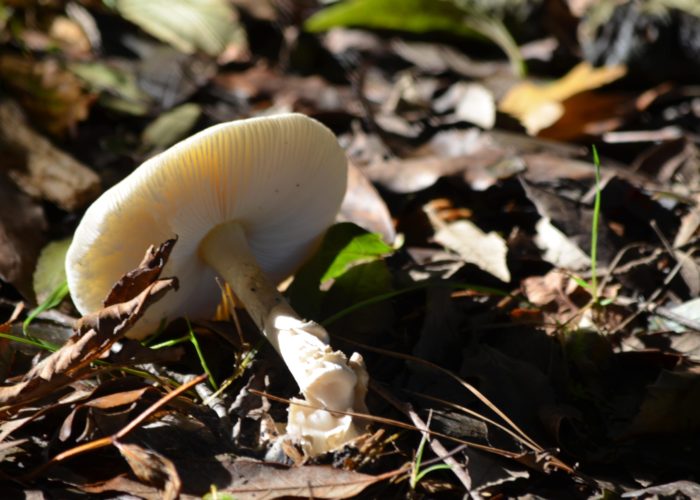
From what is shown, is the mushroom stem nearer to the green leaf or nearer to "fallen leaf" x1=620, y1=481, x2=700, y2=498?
the green leaf

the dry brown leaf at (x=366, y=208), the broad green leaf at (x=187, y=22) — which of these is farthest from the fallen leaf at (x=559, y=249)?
the broad green leaf at (x=187, y=22)

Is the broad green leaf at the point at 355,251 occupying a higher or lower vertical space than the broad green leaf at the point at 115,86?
lower

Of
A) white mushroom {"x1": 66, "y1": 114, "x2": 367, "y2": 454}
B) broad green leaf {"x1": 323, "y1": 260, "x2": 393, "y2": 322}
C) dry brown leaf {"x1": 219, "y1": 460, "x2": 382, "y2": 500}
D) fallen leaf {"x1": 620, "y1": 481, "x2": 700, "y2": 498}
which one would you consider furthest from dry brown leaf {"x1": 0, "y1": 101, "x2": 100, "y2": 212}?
fallen leaf {"x1": 620, "y1": 481, "x2": 700, "y2": 498}

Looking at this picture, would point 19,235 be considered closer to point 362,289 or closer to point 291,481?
point 362,289

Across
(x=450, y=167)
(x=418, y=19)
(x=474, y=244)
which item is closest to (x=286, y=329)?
(x=474, y=244)

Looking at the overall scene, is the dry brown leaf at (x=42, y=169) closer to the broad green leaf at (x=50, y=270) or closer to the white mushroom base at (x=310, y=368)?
the broad green leaf at (x=50, y=270)

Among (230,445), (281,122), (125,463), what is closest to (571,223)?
(281,122)

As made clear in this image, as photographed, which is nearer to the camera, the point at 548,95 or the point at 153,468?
the point at 153,468
